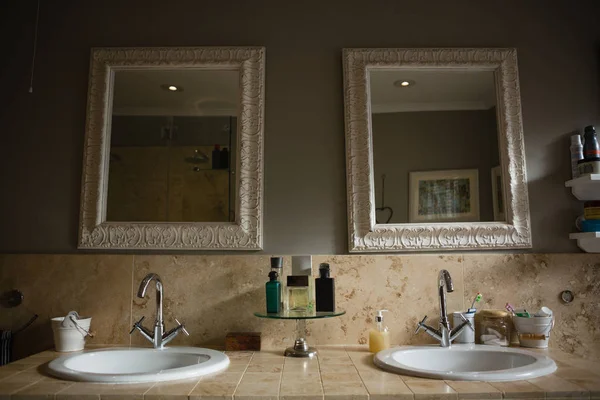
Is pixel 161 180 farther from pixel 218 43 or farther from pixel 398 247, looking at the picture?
pixel 398 247

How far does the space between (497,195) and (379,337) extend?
726 millimetres

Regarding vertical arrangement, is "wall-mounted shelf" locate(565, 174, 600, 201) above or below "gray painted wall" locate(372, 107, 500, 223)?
below

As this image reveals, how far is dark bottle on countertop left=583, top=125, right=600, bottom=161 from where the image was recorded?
165 centimetres

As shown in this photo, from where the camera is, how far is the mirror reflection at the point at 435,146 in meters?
1.73

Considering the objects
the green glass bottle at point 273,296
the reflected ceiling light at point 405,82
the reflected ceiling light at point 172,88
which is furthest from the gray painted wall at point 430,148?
the reflected ceiling light at point 172,88

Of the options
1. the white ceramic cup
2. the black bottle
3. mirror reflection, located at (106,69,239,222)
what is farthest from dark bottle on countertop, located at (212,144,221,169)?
the white ceramic cup

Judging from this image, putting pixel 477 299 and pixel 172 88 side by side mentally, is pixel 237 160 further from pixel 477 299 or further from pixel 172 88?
pixel 477 299

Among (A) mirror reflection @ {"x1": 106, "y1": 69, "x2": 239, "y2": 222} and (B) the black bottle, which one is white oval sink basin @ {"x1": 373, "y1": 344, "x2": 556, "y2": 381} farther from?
(A) mirror reflection @ {"x1": 106, "y1": 69, "x2": 239, "y2": 222}

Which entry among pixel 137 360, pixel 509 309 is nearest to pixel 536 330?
pixel 509 309

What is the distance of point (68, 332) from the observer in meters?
1.55

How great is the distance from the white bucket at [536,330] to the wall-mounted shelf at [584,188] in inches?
19.7

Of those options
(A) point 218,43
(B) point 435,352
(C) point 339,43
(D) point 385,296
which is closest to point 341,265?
(D) point 385,296

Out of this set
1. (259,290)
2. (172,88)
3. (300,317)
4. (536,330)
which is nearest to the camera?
(300,317)

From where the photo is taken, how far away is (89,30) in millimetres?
1845
